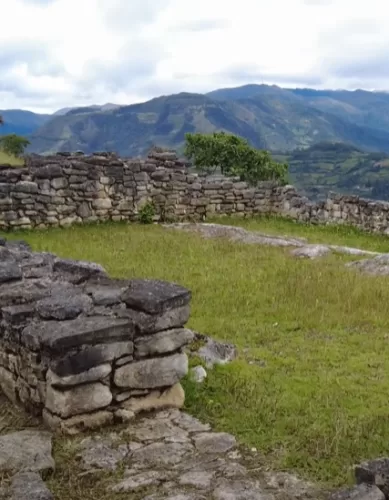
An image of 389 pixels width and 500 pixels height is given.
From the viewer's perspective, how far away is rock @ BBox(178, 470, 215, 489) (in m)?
5.23

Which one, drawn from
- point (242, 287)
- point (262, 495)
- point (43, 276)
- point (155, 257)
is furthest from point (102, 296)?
point (155, 257)

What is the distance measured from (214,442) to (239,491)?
97 cm

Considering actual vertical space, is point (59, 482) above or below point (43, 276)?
Answer: below

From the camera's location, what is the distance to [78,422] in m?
6.23

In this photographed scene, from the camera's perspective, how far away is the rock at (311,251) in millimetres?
15657

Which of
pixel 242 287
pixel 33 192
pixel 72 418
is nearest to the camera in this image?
pixel 72 418

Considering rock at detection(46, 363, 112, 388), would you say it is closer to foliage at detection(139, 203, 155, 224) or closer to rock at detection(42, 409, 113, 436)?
rock at detection(42, 409, 113, 436)

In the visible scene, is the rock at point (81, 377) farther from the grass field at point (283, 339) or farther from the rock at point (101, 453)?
the grass field at point (283, 339)

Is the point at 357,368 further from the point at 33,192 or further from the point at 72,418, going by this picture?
the point at 33,192

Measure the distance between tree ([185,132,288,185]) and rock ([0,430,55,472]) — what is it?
54.3 meters

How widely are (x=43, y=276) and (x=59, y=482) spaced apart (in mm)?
3500

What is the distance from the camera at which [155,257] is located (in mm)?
15242

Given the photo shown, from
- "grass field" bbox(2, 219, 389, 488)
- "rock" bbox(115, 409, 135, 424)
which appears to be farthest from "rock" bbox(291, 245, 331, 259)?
"rock" bbox(115, 409, 135, 424)

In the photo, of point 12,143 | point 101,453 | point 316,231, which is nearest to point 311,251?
point 316,231
